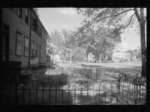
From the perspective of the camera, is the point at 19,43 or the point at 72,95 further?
the point at 19,43

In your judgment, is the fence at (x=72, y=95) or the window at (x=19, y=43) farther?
the window at (x=19, y=43)

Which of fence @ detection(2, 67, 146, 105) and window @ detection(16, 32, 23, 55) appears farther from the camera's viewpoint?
window @ detection(16, 32, 23, 55)

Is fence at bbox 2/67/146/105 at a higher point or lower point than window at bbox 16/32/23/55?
lower

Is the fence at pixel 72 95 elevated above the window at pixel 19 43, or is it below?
below

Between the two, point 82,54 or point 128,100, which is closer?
point 128,100

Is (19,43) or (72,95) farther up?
(19,43)

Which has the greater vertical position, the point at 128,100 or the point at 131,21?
the point at 131,21
